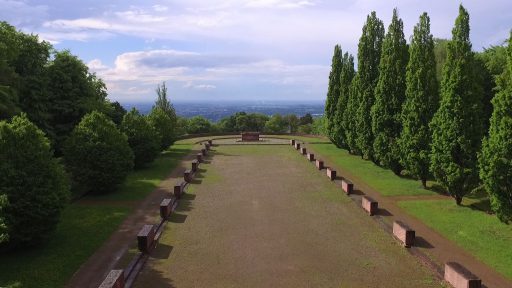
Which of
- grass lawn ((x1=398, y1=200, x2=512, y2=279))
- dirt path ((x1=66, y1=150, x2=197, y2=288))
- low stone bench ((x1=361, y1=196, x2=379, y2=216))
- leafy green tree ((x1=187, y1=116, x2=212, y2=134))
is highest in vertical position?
leafy green tree ((x1=187, y1=116, x2=212, y2=134))

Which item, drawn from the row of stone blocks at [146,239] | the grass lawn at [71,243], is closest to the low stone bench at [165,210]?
the row of stone blocks at [146,239]

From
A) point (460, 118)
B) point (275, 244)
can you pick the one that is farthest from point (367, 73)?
point (275, 244)

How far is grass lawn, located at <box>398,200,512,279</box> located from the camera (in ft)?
44.6

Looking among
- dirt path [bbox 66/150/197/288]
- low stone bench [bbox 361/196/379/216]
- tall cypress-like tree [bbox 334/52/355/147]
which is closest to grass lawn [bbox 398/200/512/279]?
low stone bench [bbox 361/196/379/216]

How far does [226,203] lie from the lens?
2075 centimetres

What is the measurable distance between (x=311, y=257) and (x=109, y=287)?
626 cm

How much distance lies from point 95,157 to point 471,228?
57.6 ft

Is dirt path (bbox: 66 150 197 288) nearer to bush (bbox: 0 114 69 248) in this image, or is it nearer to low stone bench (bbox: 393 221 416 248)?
bush (bbox: 0 114 69 248)

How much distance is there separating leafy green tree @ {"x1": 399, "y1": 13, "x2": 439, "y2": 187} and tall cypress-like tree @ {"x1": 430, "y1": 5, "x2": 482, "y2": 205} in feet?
8.87

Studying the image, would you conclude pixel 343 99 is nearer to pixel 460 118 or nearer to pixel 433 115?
pixel 433 115

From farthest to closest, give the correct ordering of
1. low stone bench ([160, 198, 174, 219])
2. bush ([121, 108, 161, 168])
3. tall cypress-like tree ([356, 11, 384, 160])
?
tall cypress-like tree ([356, 11, 384, 160]) → bush ([121, 108, 161, 168]) → low stone bench ([160, 198, 174, 219])

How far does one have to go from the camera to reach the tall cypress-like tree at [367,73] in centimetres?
3200

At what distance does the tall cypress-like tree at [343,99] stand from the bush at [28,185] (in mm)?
29311

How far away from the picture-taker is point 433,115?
23016 mm
